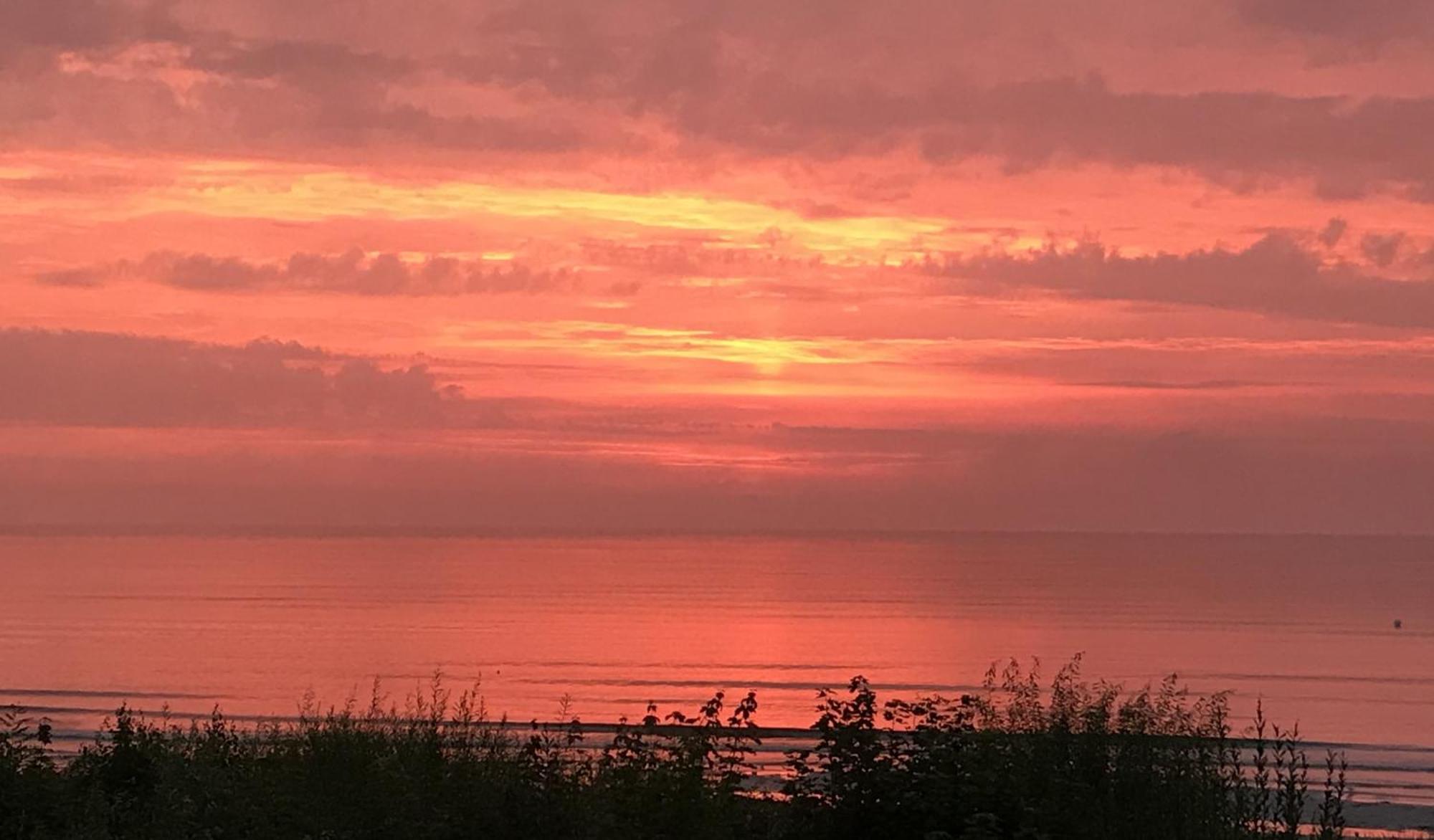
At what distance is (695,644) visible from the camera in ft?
321

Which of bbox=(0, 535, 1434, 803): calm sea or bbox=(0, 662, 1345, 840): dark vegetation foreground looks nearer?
bbox=(0, 662, 1345, 840): dark vegetation foreground

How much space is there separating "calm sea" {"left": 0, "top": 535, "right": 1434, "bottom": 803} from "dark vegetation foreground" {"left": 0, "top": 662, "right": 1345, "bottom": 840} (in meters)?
27.2

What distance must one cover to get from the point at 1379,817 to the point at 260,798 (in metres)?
25.4

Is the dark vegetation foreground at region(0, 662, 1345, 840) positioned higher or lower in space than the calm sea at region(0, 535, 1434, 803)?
lower

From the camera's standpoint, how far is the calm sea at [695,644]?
65688 mm

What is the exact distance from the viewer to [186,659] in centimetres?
8325

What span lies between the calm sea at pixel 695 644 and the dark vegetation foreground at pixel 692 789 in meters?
27.2

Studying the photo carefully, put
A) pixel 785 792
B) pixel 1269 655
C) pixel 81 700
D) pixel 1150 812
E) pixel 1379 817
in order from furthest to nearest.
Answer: pixel 1269 655 → pixel 81 700 → pixel 1379 817 → pixel 785 792 → pixel 1150 812

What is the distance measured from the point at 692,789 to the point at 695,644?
8330 centimetres

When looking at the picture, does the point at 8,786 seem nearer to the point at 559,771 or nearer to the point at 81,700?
the point at 559,771

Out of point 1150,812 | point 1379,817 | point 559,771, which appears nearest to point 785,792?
point 559,771

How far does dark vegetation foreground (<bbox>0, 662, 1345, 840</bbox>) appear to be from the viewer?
13.9m

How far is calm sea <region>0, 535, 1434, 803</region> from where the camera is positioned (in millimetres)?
65688

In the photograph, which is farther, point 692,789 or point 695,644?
point 695,644
